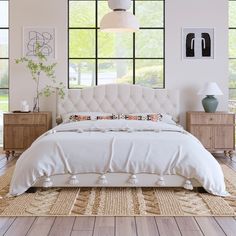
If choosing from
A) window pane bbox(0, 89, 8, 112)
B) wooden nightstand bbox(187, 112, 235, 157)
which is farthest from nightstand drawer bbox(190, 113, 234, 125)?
window pane bbox(0, 89, 8, 112)

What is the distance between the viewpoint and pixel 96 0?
284 inches

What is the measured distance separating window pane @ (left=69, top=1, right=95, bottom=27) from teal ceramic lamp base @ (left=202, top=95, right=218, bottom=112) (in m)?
2.24

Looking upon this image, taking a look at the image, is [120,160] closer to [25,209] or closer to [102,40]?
[25,209]

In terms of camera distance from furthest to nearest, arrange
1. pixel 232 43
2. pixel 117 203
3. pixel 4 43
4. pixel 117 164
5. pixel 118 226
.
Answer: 1. pixel 232 43
2. pixel 4 43
3. pixel 117 164
4. pixel 117 203
5. pixel 118 226

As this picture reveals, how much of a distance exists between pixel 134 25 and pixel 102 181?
1802 mm

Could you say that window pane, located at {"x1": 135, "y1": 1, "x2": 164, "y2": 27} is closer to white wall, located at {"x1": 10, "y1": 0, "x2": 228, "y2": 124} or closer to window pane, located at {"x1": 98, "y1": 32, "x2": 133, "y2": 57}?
white wall, located at {"x1": 10, "y1": 0, "x2": 228, "y2": 124}

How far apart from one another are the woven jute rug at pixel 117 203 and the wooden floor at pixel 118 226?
0.13 metres

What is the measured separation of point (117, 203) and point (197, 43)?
13.0 feet

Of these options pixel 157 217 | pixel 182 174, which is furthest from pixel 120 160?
pixel 157 217

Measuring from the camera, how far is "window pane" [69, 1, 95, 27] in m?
7.17

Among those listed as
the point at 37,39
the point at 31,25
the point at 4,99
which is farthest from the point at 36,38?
the point at 4,99

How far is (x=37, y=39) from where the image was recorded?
277 inches

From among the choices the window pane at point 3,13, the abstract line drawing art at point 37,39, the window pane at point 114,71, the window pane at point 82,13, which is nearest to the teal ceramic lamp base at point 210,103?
the window pane at point 114,71

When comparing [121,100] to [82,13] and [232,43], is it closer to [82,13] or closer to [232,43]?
[82,13]
